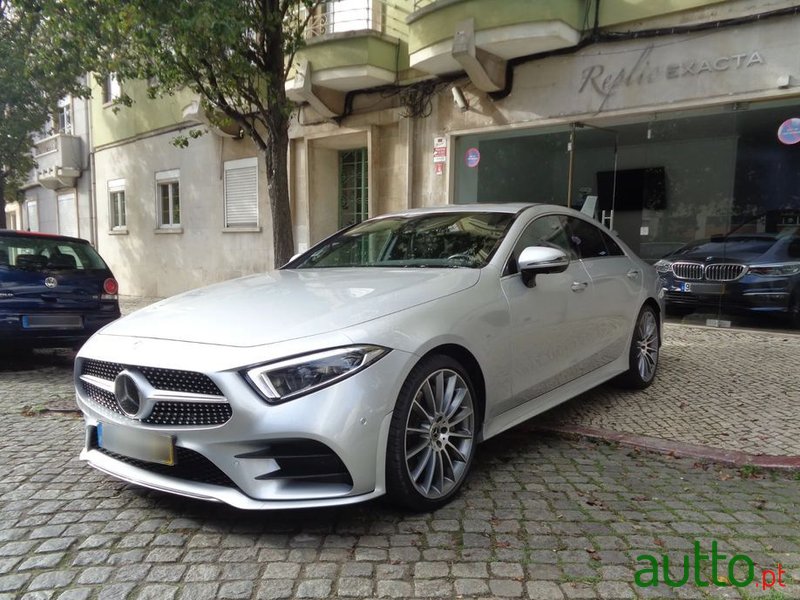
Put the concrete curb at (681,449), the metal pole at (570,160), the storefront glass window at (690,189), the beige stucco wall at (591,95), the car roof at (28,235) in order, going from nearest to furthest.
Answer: the concrete curb at (681,449) → the car roof at (28,235) → the beige stucco wall at (591,95) → the storefront glass window at (690,189) → the metal pole at (570,160)

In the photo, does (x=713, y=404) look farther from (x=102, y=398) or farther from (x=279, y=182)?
(x=279, y=182)

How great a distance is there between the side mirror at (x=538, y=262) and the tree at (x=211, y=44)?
4.29 m

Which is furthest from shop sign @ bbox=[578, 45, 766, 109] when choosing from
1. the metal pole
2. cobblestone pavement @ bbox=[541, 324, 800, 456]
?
cobblestone pavement @ bbox=[541, 324, 800, 456]

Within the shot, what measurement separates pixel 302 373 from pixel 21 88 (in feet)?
47.0

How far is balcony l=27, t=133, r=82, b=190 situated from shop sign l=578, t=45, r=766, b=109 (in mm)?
15880

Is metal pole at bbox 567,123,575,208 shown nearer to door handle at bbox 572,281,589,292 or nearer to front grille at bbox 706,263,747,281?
front grille at bbox 706,263,747,281

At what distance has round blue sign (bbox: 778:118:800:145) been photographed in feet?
24.3

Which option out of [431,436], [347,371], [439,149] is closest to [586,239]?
[431,436]

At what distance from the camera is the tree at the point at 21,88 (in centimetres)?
1205

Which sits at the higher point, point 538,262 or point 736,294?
point 538,262

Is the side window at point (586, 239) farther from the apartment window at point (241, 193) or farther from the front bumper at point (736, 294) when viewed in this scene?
the apartment window at point (241, 193)

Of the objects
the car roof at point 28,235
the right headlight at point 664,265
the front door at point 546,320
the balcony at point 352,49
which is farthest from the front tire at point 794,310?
the car roof at point 28,235

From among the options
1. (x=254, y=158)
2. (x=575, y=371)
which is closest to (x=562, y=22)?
(x=575, y=371)

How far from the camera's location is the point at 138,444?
2658 millimetres
